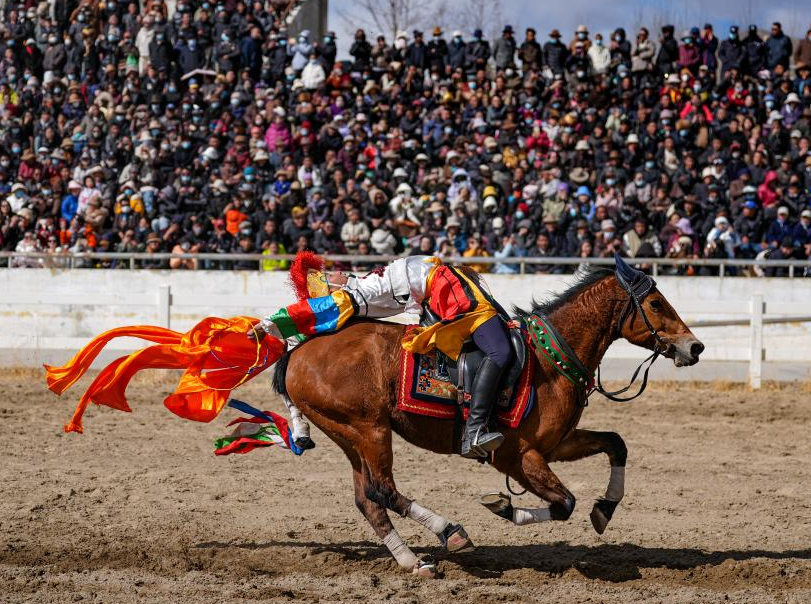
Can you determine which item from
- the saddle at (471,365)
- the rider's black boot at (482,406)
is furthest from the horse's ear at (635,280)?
the rider's black boot at (482,406)

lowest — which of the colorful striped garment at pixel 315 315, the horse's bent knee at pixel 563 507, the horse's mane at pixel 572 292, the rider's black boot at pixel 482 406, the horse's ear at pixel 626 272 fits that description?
the horse's bent knee at pixel 563 507

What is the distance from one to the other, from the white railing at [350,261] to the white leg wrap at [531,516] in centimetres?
790

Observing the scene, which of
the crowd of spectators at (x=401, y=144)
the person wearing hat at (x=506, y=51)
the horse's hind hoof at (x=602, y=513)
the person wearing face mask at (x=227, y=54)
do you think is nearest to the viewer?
the horse's hind hoof at (x=602, y=513)

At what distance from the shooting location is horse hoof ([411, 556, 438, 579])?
19.4 ft

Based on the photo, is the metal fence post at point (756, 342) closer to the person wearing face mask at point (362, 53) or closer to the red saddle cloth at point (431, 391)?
the red saddle cloth at point (431, 391)

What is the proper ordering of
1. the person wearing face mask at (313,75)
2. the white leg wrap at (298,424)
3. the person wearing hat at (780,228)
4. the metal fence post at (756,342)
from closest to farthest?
the white leg wrap at (298,424)
the metal fence post at (756,342)
the person wearing hat at (780,228)
the person wearing face mask at (313,75)

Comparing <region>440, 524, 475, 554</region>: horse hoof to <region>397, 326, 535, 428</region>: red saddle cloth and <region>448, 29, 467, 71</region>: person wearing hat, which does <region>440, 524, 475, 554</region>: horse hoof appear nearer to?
<region>397, 326, 535, 428</region>: red saddle cloth

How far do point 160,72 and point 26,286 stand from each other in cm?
593

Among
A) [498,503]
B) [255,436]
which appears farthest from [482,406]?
[255,436]

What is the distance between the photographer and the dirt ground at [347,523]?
225 inches

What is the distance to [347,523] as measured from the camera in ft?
23.2

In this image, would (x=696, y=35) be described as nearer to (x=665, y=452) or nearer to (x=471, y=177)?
(x=471, y=177)

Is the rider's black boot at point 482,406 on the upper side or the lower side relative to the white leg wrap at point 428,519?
upper

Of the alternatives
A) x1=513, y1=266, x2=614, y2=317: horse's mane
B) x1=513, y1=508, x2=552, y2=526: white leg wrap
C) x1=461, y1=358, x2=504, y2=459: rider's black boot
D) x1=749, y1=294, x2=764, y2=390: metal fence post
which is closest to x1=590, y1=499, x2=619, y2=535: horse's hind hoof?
x1=513, y1=508, x2=552, y2=526: white leg wrap
